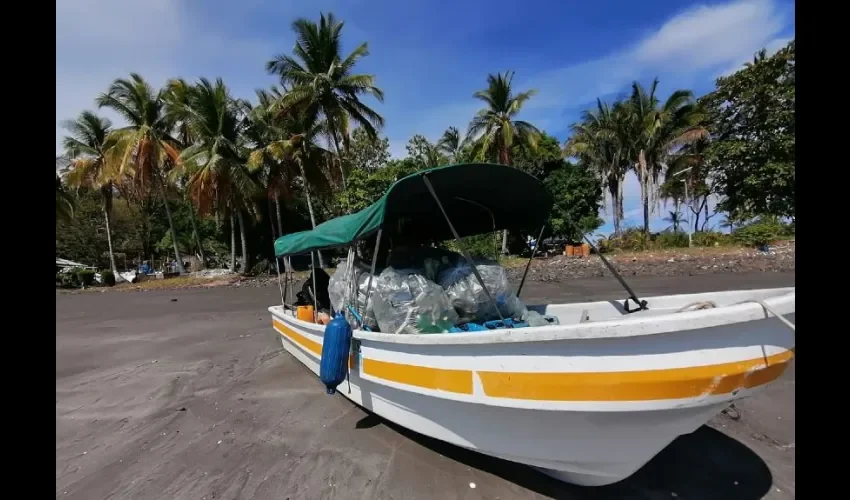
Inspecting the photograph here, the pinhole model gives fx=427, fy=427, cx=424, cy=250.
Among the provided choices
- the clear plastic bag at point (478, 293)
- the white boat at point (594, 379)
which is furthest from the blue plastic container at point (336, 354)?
the clear plastic bag at point (478, 293)

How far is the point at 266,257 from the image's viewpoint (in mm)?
28594

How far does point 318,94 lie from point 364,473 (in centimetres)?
1959

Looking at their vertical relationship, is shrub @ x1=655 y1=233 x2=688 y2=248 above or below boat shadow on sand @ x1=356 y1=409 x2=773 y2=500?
above

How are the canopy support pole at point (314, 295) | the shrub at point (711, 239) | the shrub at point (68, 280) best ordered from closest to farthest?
the canopy support pole at point (314, 295)
the shrub at point (711, 239)
the shrub at point (68, 280)

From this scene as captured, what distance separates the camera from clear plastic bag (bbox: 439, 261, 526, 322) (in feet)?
12.8

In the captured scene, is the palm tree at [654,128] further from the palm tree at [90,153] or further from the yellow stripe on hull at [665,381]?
the palm tree at [90,153]

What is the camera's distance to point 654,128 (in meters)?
26.1

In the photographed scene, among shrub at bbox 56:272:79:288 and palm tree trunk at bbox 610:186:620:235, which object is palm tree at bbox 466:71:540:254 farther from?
shrub at bbox 56:272:79:288

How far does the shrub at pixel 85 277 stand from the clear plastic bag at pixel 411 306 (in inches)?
1121

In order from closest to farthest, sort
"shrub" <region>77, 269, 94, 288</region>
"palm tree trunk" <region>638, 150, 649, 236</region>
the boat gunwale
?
the boat gunwale, "shrub" <region>77, 269, 94, 288</region>, "palm tree trunk" <region>638, 150, 649, 236</region>

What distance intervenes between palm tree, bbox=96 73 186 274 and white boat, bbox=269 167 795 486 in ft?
84.0

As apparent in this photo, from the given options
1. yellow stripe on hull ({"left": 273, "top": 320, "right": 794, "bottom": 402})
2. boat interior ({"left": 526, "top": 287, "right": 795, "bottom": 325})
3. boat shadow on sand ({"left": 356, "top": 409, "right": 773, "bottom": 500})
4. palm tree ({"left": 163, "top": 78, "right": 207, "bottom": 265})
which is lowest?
boat shadow on sand ({"left": 356, "top": 409, "right": 773, "bottom": 500})

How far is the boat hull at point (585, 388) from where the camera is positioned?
7.16ft

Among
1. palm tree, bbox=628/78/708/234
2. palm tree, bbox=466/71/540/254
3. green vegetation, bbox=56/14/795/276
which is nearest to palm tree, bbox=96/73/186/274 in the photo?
green vegetation, bbox=56/14/795/276
